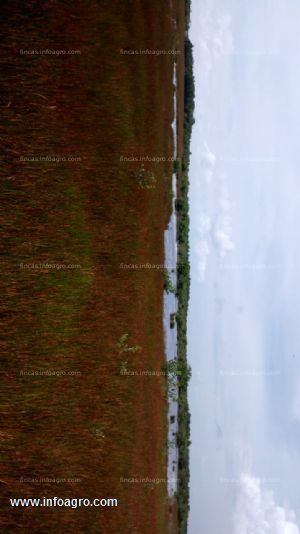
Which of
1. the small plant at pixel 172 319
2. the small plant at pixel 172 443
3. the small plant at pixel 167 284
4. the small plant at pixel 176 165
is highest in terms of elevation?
the small plant at pixel 176 165

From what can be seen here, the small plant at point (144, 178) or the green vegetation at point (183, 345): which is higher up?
the small plant at point (144, 178)

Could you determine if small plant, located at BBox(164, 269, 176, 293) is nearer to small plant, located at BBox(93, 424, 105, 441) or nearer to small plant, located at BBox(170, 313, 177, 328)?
small plant, located at BBox(170, 313, 177, 328)

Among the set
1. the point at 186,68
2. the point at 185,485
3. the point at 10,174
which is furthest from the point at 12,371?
the point at 186,68

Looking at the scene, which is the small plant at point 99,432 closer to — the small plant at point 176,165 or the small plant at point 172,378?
the small plant at point 172,378

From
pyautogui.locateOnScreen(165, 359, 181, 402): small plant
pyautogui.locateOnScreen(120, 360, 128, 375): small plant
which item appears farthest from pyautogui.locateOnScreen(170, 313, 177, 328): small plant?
pyautogui.locateOnScreen(120, 360, 128, 375): small plant

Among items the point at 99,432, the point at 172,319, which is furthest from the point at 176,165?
the point at 99,432

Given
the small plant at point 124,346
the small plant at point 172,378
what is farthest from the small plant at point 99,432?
the small plant at point 172,378

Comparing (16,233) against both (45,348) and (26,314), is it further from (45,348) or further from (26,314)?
(45,348)

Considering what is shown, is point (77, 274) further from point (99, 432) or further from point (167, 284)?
point (167, 284)
